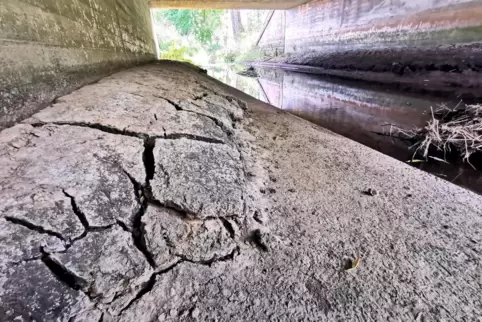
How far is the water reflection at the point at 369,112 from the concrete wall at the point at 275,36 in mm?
9704

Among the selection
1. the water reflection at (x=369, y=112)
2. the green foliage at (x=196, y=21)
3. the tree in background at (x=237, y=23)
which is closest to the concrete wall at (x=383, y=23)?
the water reflection at (x=369, y=112)

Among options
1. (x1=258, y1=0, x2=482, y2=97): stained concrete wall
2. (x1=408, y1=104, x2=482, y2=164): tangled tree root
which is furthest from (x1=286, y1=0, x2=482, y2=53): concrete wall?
(x1=408, y1=104, x2=482, y2=164): tangled tree root

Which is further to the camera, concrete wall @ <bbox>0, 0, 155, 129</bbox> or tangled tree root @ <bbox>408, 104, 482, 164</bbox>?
tangled tree root @ <bbox>408, 104, 482, 164</bbox>

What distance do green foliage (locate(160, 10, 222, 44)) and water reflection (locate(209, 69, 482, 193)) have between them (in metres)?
15.1

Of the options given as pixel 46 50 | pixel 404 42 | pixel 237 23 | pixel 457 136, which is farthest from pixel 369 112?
pixel 237 23

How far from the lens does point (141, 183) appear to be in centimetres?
126

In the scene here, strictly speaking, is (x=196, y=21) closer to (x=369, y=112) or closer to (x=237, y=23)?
(x=237, y=23)

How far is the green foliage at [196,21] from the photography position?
720 inches

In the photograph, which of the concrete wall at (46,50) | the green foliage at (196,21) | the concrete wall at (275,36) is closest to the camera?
the concrete wall at (46,50)

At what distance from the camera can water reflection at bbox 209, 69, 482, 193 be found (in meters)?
2.36

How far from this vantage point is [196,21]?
18.9m

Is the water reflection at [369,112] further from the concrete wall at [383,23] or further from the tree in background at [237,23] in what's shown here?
the tree in background at [237,23]

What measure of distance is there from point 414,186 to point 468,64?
18.0ft

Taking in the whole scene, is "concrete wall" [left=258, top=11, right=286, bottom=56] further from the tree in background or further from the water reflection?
the water reflection
